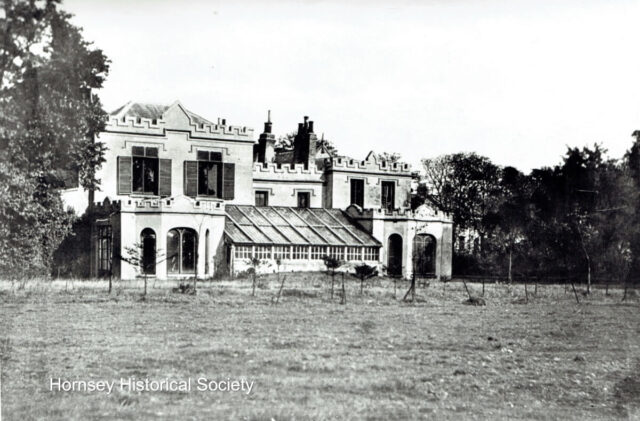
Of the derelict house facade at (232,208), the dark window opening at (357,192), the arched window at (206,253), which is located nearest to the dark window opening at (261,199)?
the derelict house facade at (232,208)

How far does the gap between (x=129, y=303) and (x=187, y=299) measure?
163cm

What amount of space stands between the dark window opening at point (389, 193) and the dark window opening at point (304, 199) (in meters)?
3.90

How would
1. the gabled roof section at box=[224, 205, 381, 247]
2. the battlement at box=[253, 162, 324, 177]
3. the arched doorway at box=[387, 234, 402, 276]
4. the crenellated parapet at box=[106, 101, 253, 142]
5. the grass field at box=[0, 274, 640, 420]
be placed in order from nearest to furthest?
1. the grass field at box=[0, 274, 640, 420]
2. the gabled roof section at box=[224, 205, 381, 247]
3. the crenellated parapet at box=[106, 101, 253, 142]
4. the arched doorway at box=[387, 234, 402, 276]
5. the battlement at box=[253, 162, 324, 177]

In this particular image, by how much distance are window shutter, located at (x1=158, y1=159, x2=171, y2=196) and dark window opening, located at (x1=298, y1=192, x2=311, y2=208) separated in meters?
6.90

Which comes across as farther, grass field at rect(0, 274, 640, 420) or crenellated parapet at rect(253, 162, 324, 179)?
crenellated parapet at rect(253, 162, 324, 179)

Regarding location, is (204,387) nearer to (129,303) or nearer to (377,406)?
(377,406)

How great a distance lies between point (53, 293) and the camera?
1922 centimetres

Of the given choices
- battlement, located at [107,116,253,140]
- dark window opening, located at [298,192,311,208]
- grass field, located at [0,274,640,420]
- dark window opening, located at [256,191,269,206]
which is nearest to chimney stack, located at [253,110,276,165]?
dark window opening, located at [298,192,311,208]

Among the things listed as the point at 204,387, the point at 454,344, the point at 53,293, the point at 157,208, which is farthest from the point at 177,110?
the point at 204,387

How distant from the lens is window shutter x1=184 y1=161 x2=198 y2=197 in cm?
3338

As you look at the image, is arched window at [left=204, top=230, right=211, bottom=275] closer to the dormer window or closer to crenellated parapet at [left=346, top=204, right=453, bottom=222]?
the dormer window

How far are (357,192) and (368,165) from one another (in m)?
1.53

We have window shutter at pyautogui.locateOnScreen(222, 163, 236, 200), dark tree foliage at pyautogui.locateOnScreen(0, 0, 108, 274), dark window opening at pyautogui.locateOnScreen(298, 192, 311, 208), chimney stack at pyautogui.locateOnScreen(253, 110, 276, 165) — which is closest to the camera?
A: dark tree foliage at pyautogui.locateOnScreen(0, 0, 108, 274)

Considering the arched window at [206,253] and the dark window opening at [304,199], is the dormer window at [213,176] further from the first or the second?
the arched window at [206,253]
